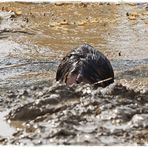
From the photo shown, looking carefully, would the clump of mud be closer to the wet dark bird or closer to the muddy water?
the muddy water

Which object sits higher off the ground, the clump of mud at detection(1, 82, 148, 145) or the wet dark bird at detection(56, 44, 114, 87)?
the wet dark bird at detection(56, 44, 114, 87)

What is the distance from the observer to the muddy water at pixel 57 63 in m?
3.83

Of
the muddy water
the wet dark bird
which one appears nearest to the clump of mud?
the muddy water

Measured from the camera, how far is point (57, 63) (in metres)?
7.58

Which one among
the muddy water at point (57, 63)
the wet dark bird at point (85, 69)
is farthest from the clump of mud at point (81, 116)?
the wet dark bird at point (85, 69)

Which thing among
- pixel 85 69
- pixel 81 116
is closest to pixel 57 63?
pixel 85 69

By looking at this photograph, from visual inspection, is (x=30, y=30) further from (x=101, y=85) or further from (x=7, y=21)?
(x=101, y=85)

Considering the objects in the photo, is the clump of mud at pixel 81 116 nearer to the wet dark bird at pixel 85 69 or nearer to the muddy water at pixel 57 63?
the muddy water at pixel 57 63

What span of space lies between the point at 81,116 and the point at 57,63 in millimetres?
3478

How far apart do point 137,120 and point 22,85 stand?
2.44 m

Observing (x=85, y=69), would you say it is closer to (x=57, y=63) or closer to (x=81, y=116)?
(x=81, y=116)

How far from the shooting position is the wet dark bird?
5.35 meters

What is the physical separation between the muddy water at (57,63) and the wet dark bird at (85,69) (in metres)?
0.26

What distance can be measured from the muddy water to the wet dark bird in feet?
0.85
